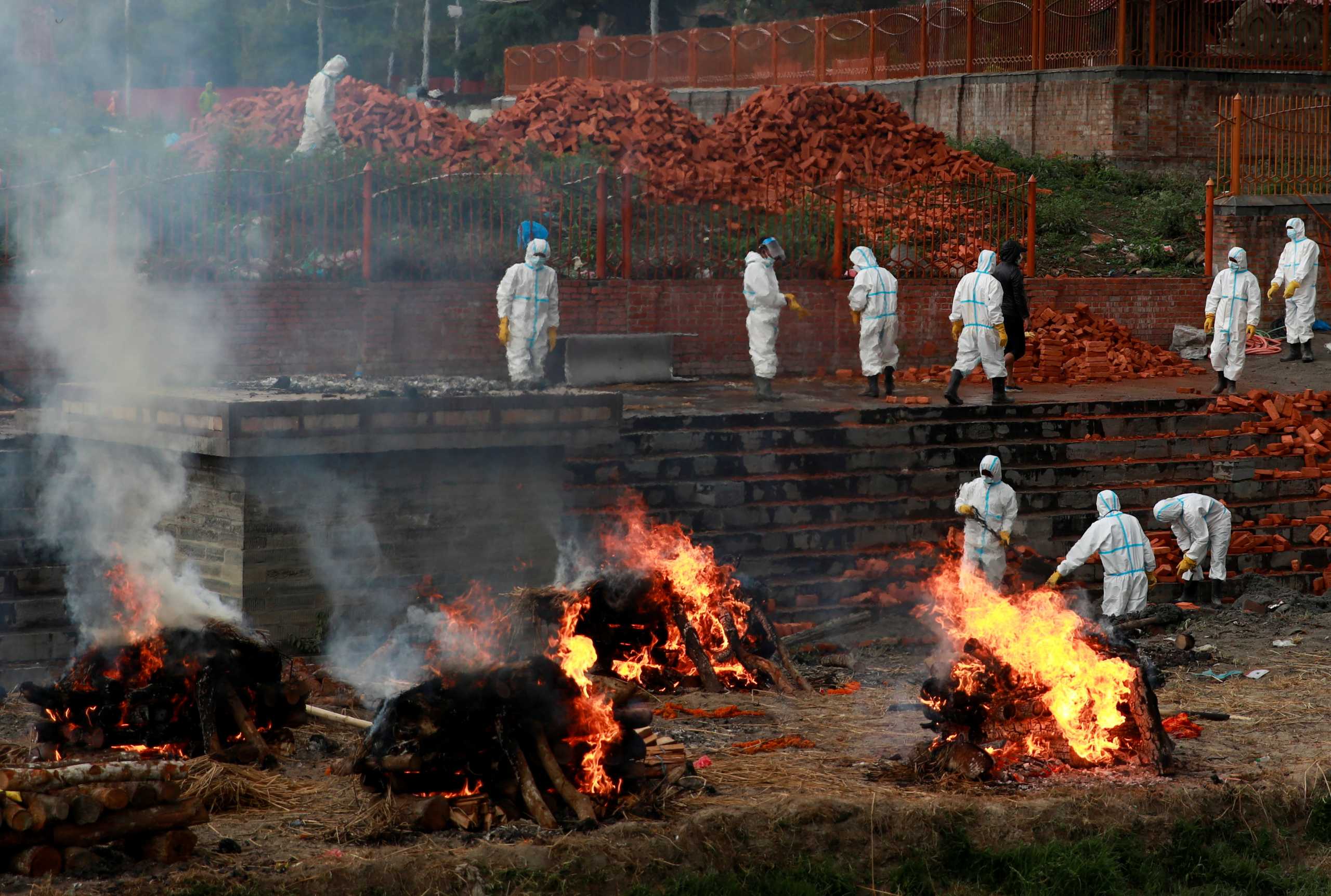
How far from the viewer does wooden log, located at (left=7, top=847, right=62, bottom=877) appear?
6.06 metres

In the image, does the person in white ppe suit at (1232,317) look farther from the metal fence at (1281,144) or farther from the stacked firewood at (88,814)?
the stacked firewood at (88,814)

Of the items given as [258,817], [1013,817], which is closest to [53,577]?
[258,817]

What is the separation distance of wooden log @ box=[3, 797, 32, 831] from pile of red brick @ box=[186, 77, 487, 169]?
13.1m

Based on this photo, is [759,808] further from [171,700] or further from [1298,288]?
[1298,288]

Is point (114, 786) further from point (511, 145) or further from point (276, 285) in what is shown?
point (511, 145)

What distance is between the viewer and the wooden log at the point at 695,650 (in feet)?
32.3

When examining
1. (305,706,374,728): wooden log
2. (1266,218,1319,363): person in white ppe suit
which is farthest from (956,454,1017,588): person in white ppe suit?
(1266,218,1319,363): person in white ppe suit

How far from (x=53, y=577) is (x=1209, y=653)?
26.0 ft

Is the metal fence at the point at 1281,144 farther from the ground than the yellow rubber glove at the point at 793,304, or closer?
farther from the ground

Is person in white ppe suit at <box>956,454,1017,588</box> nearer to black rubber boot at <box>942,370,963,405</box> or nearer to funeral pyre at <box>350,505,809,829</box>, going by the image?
black rubber boot at <box>942,370,963,405</box>

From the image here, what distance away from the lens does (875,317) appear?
1570 cm

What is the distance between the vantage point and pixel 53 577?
1029cm

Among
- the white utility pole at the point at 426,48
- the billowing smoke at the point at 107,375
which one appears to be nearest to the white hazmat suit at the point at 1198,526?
the billowing smoke at the point at 107,375

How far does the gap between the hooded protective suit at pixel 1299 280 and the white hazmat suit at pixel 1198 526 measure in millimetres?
6586
